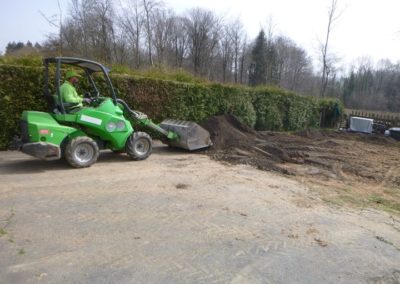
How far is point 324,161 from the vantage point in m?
9.02

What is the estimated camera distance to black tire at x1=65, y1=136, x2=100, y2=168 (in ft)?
20.6

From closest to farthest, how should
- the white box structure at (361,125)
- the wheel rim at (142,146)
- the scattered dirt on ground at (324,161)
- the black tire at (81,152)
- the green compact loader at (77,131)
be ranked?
the green compact loader at (77,131), the black tire at (81,152), the scattered dirt on ground at (324,161), the wheel rim at (142,146), the white box structure at (361,125)

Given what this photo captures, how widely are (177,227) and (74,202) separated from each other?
1.66 metres

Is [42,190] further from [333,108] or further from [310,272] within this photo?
[333,108]

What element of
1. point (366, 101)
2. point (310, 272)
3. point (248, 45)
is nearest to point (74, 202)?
point (310, 272)

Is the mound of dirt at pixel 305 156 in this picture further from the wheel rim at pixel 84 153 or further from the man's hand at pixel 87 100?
the man's hand at pixel 87 100

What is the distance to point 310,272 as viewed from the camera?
3.25 metres

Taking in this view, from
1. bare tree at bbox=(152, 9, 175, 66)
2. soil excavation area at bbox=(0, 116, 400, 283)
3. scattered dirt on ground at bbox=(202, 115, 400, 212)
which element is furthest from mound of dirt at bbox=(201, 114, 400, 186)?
bare tree at bbox=(152, 9, 175, 66)

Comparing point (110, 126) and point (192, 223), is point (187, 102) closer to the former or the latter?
point (110, 126)

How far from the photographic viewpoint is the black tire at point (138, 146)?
740 cm

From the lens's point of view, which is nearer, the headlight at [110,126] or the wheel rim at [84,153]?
the wheel rim at [84,153]

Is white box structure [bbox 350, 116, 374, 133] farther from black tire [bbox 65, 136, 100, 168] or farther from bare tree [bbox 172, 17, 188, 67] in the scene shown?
bare tree [bbox 172, 17, 188, 67]

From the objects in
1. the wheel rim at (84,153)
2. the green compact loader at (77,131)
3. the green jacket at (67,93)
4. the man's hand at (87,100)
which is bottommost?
the wheel rim at (84,153)

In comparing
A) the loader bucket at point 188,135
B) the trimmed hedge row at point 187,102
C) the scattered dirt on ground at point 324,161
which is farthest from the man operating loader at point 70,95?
the scattered dirt on ground at point 324,161
